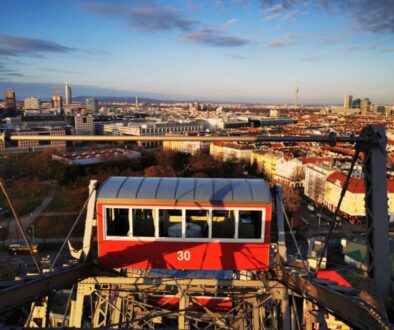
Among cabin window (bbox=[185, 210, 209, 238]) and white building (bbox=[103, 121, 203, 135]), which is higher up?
cabin window (bbox=[185, 210, 209, 238])

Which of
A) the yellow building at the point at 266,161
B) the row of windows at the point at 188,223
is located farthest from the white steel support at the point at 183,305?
the yellow building at the point at 266,161

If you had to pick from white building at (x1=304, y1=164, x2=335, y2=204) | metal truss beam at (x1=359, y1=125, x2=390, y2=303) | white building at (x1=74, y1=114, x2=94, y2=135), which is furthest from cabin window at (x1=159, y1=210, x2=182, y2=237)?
white building at (x1=74, y1=114, x2=94, y2=135)

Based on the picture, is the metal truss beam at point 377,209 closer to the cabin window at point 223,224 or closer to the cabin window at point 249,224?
the cabin window at point 249,224

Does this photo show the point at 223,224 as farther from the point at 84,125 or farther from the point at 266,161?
the point at 84,125

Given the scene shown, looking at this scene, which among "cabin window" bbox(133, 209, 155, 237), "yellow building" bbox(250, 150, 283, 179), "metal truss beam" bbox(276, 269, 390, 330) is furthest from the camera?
"yellow building" bbox(250, 150, 283, 179)

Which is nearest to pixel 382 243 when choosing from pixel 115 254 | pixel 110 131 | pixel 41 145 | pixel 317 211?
pixel 115 254

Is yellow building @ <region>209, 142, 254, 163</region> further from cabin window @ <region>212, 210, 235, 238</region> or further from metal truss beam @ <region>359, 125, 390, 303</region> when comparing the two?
metal truss beam @ <region>359, 125, 390, 303</region>

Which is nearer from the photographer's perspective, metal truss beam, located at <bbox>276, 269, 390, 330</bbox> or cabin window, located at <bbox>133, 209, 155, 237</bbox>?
metal truss beam, located at <bbox>276, 269, 390, 330</bbox>
